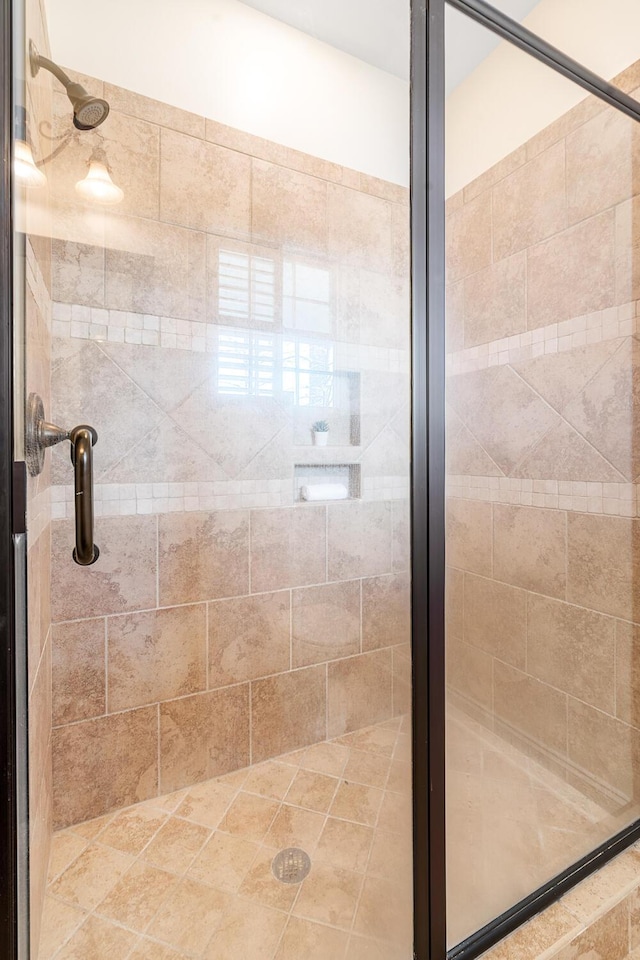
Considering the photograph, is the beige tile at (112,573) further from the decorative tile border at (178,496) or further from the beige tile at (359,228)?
the beige tile at (359,228)

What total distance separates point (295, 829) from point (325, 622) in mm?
431

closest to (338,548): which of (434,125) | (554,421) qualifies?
(554,421)

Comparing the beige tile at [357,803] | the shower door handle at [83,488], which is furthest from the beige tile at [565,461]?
the shower door handle at [83,488]

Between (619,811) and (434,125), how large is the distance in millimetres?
1617

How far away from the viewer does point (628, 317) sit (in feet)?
3.88

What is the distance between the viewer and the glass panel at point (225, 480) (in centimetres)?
91

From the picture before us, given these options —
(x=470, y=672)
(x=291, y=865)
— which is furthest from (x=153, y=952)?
(x=470, y=672)

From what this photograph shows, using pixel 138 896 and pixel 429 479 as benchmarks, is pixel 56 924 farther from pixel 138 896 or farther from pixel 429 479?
pixel 429 479

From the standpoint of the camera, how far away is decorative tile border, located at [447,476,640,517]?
3.14 feet

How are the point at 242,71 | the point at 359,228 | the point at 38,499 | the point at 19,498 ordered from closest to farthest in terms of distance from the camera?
the point at 19,498, the point at 38,499, the point at 359,228, the point at 242,71

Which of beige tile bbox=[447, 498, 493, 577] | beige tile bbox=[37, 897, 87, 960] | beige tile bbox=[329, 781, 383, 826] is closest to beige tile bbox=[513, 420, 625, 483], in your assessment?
beige tile bbox=[447, 498, 493, 577]

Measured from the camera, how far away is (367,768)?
37.2 inches

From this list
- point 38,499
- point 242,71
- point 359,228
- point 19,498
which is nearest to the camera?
point 19,498

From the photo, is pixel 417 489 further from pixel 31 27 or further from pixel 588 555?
pixel 31 27
